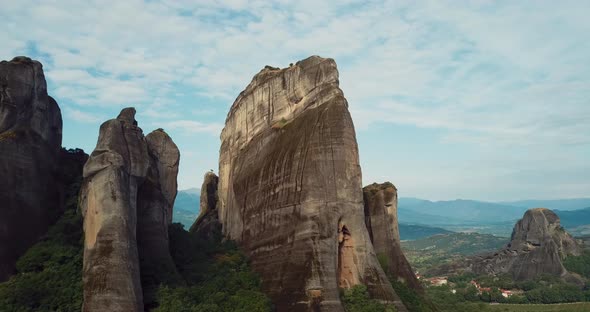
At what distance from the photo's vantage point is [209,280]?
111 ft

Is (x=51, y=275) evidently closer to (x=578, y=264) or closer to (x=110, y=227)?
(x=110, y=227)

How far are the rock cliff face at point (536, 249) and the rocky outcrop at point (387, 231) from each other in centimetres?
6507

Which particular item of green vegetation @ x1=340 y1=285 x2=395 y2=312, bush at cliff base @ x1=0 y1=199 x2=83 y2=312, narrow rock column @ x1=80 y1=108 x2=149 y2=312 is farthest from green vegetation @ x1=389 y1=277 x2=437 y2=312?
bush at cliff base @ x1=0 y1=199 x2=83 y2=312

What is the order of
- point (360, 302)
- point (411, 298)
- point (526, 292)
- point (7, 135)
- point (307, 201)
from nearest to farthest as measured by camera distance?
point (360, 302) < point (7, 135) < point (307, 201) < point (411, 298) < point (526, 292)

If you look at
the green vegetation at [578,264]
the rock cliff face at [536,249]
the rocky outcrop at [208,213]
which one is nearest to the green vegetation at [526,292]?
the rock cliff face at [536,249]

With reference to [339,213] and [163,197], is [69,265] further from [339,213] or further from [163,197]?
[339,213]

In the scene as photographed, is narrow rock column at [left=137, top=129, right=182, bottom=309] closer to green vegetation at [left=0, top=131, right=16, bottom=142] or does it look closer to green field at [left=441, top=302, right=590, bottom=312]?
green vegetation at [left=0, top=131, right=16, bottom=142]

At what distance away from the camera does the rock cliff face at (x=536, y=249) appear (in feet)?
323

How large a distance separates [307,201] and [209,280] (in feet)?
26.6

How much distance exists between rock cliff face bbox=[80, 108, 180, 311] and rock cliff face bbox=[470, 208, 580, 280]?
83208 millimetres

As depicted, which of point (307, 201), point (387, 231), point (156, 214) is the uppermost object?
point (307, 201)

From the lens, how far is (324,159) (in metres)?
31.8

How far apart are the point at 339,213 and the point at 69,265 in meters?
14.4

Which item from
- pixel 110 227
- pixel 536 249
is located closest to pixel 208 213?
pixel 110 227
